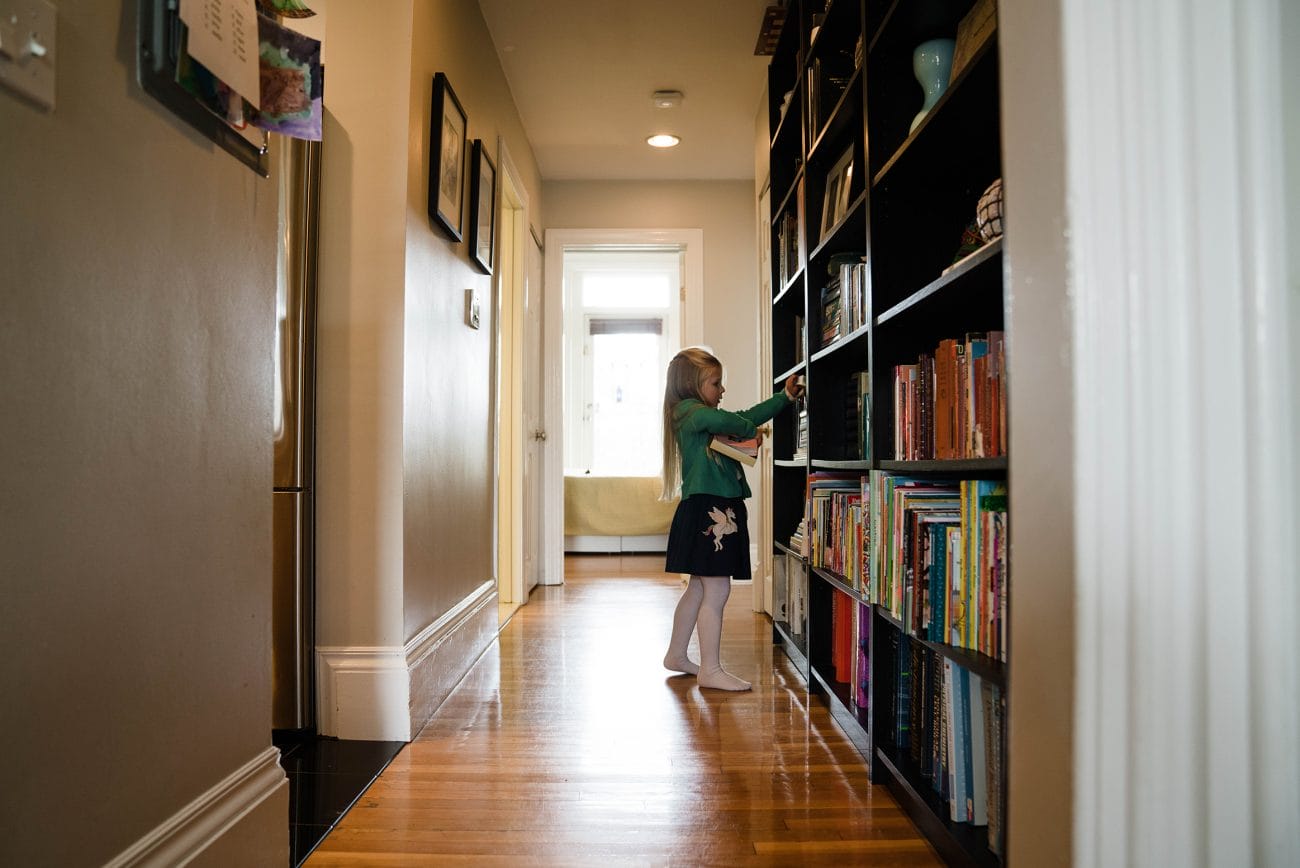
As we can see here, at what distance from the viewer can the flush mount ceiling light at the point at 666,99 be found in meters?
4.03

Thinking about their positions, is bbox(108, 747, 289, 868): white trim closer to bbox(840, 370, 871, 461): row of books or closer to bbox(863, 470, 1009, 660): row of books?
bbox(863, 470, 1009, 660): row of books

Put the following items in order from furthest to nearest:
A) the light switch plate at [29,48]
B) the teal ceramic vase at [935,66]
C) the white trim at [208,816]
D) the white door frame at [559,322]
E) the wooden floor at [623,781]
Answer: the white door frame at [559,322]
the teal ceramic vase at [935,66]
the wooden floor at [623,781]
the white trim at [208,816]
the light switch plate at [29,48]

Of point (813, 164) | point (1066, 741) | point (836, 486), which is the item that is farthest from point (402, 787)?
point (813, 164)

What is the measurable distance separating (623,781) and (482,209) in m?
2.14

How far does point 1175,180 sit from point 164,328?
116 centimetres

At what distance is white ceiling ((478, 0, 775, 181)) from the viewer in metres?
3.31

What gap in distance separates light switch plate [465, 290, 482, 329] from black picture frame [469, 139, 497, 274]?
0.14 meters

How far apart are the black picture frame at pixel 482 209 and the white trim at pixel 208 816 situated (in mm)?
2038

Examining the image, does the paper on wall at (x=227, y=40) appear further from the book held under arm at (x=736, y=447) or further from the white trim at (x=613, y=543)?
the white trim at (x=613, y=543)

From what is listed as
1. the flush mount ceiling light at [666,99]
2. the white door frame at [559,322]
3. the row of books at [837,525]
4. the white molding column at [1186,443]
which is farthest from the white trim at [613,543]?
the white molding column at [1186,443]

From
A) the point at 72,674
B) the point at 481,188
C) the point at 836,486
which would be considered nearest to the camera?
the point at 72,674

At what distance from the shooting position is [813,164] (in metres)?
2.52

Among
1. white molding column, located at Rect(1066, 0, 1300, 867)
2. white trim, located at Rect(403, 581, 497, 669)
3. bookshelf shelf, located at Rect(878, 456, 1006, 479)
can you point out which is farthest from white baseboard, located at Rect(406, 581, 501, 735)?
white molding column, located at Rect(1066, 0, 1300, 867)

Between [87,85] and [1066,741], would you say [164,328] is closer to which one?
[87,85]
